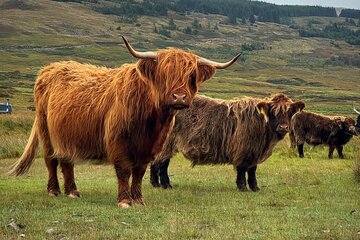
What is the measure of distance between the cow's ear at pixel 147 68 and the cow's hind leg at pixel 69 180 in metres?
2.55

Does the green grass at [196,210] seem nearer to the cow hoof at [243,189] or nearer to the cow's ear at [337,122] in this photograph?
the cow hoof at [243,189]

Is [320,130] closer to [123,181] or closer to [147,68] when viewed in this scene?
[123,181]

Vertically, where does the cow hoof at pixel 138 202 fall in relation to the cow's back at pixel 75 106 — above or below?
below

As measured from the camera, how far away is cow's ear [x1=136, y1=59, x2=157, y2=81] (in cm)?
933

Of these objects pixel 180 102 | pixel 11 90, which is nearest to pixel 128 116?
pixel 180 102

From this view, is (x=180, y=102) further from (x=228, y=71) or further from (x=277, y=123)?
(x=228, y=71)

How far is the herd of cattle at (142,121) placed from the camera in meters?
9.30

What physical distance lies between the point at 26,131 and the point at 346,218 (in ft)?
70.1

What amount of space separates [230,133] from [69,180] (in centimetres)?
391

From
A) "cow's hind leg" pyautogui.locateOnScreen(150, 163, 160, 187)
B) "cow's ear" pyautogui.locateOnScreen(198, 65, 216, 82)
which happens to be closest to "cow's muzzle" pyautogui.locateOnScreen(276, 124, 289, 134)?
"cow's hind leg" pyautogui.locateOnScreen(150, 163, 160, 187)

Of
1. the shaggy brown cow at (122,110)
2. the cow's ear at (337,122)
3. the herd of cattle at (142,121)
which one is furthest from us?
the cow's ear at (337,122)

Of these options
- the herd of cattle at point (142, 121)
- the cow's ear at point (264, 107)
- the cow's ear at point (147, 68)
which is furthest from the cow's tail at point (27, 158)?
the cow's ear at point (264, 107)

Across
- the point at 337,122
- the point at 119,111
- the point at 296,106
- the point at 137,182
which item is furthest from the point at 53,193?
the point at 337,122

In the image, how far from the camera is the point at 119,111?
9.62m
